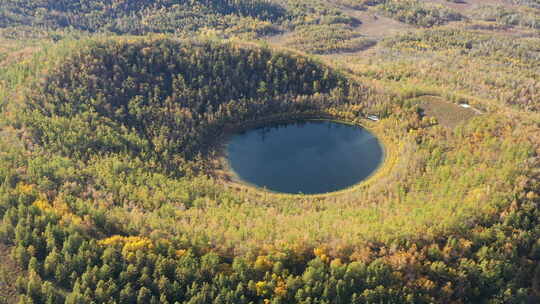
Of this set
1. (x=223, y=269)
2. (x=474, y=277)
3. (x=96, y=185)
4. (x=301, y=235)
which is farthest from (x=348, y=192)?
(x=96, y=185)

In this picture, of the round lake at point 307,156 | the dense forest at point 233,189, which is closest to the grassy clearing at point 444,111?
the dense forest at point 233,189

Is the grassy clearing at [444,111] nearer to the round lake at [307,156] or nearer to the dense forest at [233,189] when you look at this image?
the dense forest at [233,189]

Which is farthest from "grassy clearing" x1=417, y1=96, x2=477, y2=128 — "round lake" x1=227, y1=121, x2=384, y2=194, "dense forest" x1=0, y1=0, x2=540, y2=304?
"round lake" x1=227, y1=121, x2=384, y2=194

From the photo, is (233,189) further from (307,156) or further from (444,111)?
(444,111)

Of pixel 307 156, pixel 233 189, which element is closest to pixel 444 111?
pixel 307 156

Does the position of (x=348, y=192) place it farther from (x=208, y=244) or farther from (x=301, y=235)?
(x=208, y=244)
